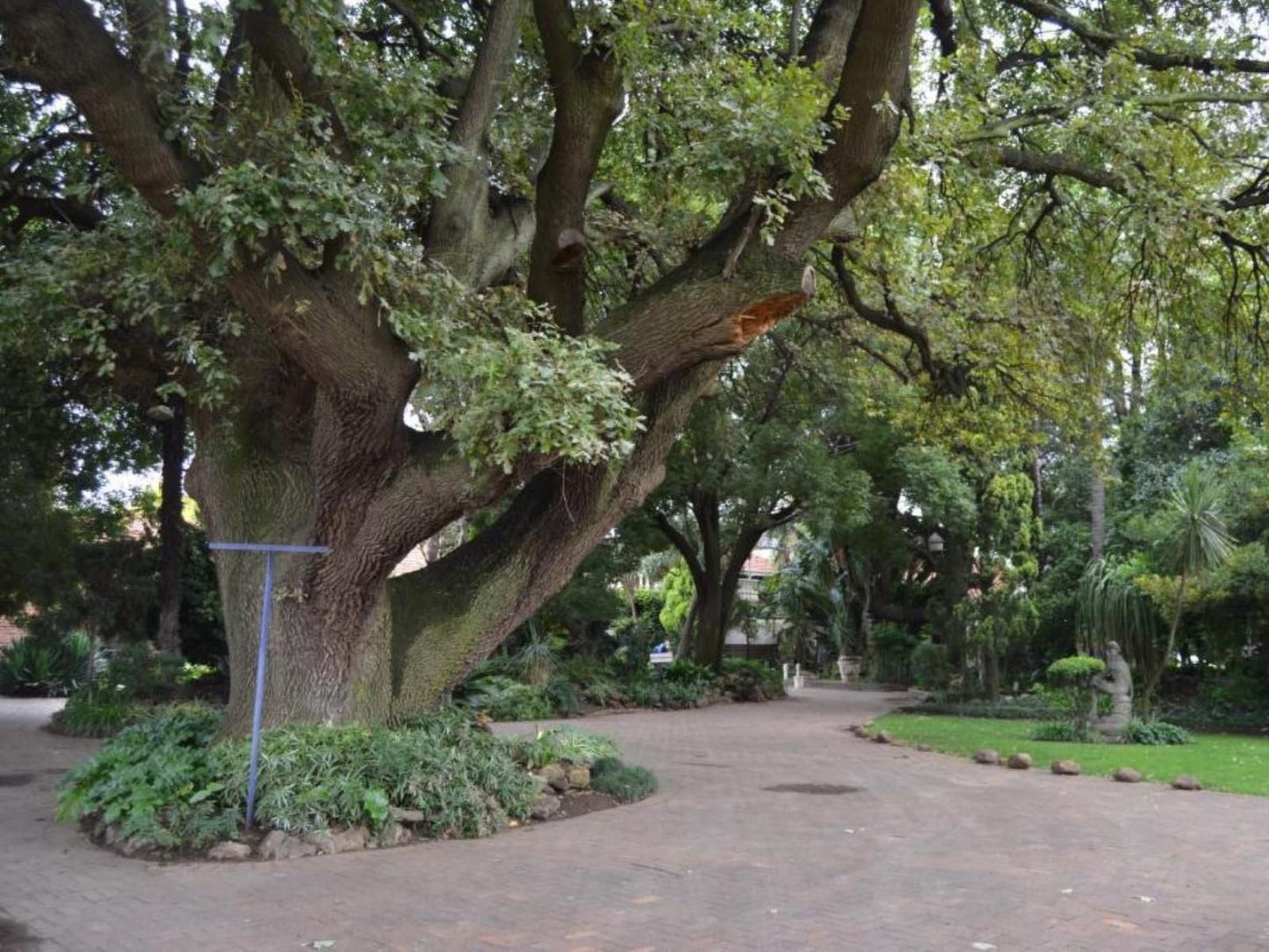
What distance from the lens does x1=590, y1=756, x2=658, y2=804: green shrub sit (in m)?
9.51

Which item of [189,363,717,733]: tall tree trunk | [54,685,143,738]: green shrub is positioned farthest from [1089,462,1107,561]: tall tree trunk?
[54,685,143,738]: green shrub

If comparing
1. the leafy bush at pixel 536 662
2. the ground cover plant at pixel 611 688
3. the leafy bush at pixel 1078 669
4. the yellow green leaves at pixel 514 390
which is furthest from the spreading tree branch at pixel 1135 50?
the leafy bush at pixel 536 662

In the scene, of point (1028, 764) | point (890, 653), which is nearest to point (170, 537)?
point (1028, 764)

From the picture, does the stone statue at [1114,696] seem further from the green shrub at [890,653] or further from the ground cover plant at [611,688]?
the green shrub at [890,653]

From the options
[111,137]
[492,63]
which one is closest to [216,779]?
[111,137]

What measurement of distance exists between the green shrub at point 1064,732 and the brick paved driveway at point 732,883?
4.69 m

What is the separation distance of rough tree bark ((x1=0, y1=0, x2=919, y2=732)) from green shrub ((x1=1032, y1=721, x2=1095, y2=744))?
9136 mm

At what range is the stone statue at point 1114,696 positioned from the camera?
49.0 feet

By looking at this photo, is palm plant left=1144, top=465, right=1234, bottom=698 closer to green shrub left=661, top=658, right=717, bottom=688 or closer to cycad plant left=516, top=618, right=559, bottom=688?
green shrub left=661, top=658, right=717, bottom=688

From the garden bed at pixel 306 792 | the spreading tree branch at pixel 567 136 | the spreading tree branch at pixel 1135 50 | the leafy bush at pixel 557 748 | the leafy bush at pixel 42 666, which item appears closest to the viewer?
the garden bed at pixel 306 792

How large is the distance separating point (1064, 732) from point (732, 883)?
10351mm

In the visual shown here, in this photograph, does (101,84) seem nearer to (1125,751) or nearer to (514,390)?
(514,390)

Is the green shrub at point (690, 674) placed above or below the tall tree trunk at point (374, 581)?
below

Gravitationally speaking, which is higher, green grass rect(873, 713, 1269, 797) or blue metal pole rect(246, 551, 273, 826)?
blue metal pole rect(246, 551, 273, 826)
